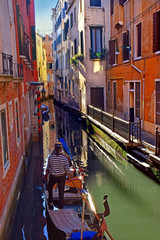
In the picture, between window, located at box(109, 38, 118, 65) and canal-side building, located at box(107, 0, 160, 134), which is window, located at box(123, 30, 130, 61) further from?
window, located at box(109, 38, 118, 65)

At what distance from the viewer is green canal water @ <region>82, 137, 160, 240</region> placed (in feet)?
20.7

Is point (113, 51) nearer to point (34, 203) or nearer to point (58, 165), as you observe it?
point (34, 203)

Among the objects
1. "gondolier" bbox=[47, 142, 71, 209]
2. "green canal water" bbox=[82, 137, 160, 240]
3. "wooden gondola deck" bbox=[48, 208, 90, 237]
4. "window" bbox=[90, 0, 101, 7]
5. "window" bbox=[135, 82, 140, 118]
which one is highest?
"window" bbox=[90, 0, 101, 7]

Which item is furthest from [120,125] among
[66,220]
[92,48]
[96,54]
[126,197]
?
[92,48]

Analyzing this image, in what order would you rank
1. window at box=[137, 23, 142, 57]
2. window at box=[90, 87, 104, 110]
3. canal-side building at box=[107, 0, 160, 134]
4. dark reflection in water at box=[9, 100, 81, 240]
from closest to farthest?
dark reflection in water at box=[9, 100, 81, 240] < canal-side building at box=[107, 0, 160, 134] < window at box=[137, 23, 142, 57] < window at box=[90, 87, 104, 110]

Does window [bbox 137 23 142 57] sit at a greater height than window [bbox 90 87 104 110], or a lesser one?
greater

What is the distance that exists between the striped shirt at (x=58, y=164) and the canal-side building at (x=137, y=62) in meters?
7.09

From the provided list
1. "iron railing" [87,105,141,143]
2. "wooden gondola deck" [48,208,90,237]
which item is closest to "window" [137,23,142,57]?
"iron railing" [87,105,141,143]

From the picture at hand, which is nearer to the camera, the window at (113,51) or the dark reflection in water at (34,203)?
the dark reflection in water at (34,203)

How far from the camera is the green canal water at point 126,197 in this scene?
6312 mm

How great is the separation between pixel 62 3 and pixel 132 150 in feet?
90.9

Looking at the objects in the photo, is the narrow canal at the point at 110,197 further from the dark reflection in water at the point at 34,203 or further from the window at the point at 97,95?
the window at the point at 97,95

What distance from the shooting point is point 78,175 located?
854 cm

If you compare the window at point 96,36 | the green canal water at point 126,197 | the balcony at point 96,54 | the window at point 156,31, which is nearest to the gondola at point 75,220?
the green canal water at point 126,197
